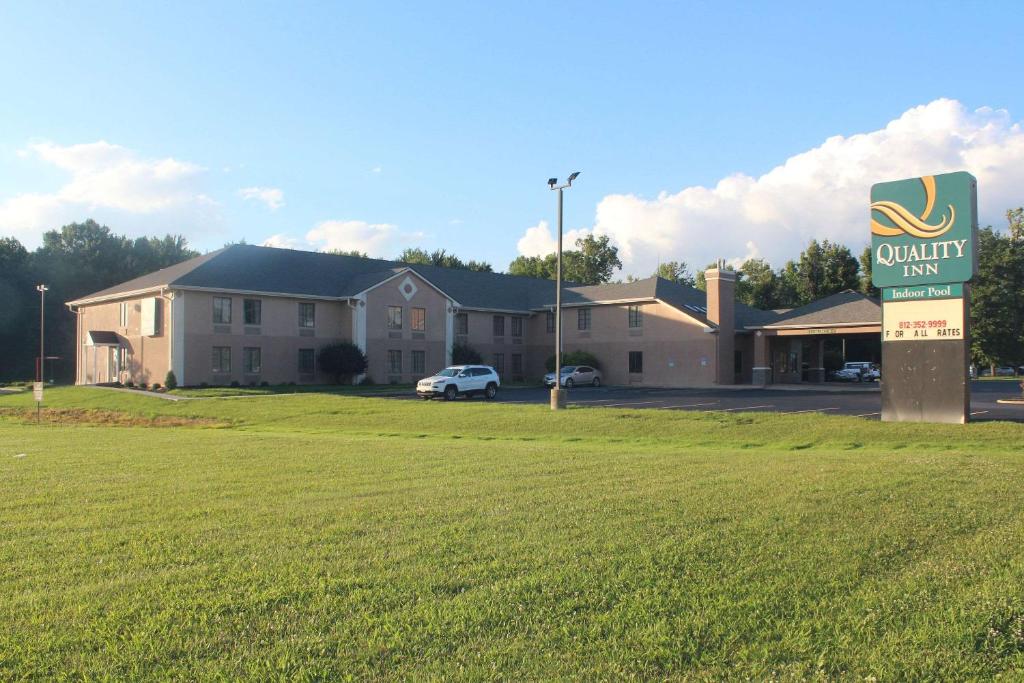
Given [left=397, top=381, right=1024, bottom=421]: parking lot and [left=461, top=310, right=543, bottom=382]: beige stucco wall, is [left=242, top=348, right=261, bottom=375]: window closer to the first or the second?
[left=397, top=381, right=1024, bottom=421]: parking lot

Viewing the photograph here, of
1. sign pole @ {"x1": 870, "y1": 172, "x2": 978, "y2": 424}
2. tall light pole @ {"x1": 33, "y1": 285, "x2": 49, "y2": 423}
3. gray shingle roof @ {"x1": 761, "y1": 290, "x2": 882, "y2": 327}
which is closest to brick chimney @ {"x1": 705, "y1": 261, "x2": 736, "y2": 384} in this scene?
gray shingle roof @ {"x1": 761, "y1": 290, "x2": 882, "y2": 327}

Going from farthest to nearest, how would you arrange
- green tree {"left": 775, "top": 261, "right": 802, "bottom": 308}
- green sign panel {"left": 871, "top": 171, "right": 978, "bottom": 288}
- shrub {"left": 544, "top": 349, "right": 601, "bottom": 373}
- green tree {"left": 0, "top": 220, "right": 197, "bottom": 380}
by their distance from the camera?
green tree {"left": 775, "top": 261, "right": 802, "bottom": 308}
green tree {"left": 0, "top": 220, "right": 197, "bottom": 380}
shrub {"left": 544, "top": 349, "right": 601, "bottom": 373}
green sign panel {"left": 871, "top": 171, "right": 978, "bottom": 288}

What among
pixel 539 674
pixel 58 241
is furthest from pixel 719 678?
pixel 58 241

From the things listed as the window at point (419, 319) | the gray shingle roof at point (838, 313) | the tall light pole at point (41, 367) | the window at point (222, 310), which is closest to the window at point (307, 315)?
the window at point (222, 310)

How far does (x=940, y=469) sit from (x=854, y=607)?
23.6 ft

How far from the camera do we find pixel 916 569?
6.61m

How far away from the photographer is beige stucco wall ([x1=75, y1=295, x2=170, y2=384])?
44.6m

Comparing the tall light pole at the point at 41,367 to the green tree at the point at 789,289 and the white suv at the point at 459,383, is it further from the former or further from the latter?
the green tree at the point at 789,289

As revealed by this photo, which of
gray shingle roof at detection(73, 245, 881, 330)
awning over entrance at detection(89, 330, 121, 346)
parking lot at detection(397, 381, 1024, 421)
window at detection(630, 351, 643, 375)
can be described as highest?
gray shingle roof at detection(73, 245, 881, 330)

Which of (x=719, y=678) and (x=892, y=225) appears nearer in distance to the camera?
(x=719, y=678)

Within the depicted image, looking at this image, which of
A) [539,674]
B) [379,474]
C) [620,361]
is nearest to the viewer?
[539,674]

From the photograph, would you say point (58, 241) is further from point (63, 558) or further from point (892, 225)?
point (63, 558)

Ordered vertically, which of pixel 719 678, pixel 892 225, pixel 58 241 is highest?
pixel 58 241

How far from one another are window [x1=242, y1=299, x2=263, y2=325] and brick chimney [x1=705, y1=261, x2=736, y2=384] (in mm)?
26461
